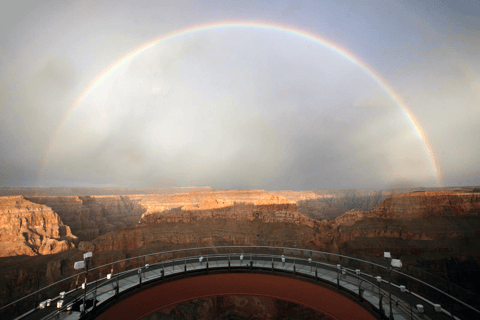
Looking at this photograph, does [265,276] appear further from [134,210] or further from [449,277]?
[134,210]

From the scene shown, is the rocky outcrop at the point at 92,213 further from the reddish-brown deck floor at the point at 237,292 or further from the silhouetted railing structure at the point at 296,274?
the silhouetted railing structure at the point at 296,274

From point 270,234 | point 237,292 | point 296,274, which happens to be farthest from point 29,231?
point 296,274

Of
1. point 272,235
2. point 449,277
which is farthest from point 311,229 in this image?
point 449,277

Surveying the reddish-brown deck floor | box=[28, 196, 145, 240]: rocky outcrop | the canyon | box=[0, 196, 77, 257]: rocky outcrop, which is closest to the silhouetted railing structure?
the reddish-brown deck floor

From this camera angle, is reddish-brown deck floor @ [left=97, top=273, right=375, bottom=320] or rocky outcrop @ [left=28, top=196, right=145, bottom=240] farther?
rocky outcrop @ [left=28, top=196, right=145, bottom=240]

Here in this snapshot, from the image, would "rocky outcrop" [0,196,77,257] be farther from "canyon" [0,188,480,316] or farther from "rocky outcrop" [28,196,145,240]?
"rocky outcrop" [28,196,145,240]

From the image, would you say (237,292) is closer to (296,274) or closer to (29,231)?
(296,274)
